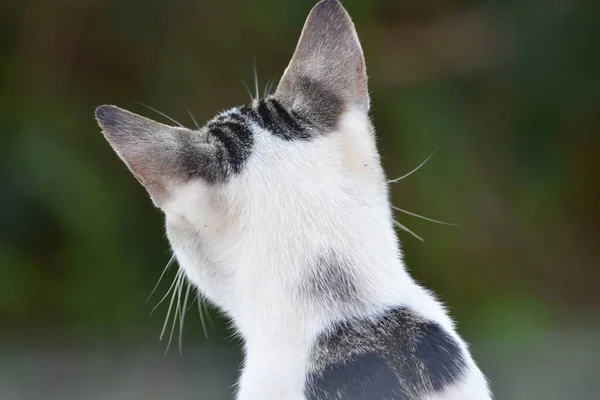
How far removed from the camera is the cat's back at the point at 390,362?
25.6 inches

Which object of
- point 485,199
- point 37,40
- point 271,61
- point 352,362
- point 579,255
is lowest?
point 579,255

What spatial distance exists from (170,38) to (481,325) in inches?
36.4

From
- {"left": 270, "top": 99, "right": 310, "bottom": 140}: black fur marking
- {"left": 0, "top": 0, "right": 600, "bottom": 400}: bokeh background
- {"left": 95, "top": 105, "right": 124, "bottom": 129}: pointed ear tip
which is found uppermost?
{"left": 95, "top": 105, "right": 124, "bottom": 129}: pointed ear tip

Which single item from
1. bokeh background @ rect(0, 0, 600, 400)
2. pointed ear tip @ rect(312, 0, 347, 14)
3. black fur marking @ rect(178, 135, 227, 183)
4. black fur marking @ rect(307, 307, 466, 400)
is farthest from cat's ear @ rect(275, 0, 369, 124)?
bokeh background @ rect(0, 0, 600, 400)

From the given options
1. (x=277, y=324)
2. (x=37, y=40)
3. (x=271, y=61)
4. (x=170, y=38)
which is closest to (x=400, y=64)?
(x=271, y=61)

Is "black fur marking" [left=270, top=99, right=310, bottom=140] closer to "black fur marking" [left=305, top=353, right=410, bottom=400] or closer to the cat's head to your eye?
the cat's head

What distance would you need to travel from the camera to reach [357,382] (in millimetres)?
655

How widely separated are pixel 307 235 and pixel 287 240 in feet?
0.06

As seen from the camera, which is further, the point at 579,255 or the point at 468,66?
the point at 579,255

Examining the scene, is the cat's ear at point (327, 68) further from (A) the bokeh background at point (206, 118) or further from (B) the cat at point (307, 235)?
(A) the bokeh background at point (206, 118)

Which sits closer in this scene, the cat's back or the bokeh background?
the cat's back

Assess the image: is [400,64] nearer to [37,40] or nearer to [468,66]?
[468,66]

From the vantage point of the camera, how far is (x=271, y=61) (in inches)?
64.3

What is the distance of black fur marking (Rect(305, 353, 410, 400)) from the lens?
65 centimetres
